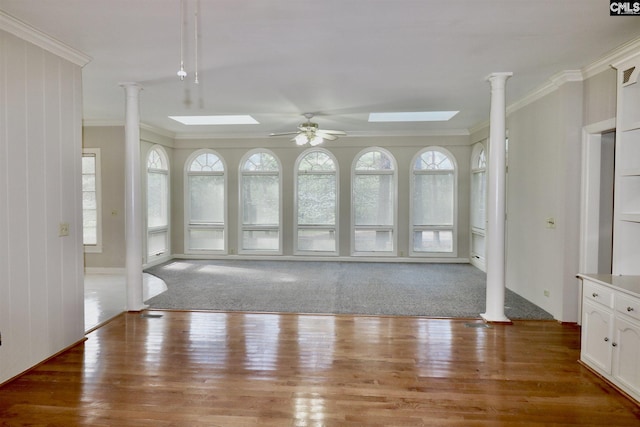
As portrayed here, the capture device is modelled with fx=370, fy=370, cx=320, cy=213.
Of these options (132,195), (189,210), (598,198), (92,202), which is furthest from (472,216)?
(92,202)

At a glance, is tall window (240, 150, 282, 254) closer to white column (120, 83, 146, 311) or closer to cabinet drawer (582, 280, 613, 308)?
white column (120, 83, 146, 311)

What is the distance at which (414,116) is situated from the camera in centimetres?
661

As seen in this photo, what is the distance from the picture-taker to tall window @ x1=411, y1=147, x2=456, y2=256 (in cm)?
795

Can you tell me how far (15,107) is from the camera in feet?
9.37

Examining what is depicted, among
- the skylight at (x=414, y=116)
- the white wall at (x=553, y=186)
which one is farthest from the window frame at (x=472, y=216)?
the white wall at (x=553, y=186)

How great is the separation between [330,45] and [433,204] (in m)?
5.42

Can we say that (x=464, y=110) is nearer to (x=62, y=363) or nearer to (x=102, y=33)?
(x=102, y=33)

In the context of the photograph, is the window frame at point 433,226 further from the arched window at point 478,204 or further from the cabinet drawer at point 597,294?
the cabinet drawer at point 597,294

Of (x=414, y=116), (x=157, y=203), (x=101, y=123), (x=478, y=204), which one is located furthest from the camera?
(x=157, y=203)

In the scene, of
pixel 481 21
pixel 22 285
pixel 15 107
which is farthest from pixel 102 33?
pixel 481 21

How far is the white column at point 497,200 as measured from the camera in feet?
13.3

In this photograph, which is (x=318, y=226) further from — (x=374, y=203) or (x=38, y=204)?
(x=38, y=204)

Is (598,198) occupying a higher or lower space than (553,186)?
lower

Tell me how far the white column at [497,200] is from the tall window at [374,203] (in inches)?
153
